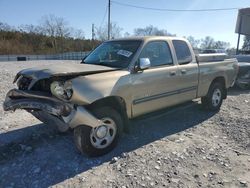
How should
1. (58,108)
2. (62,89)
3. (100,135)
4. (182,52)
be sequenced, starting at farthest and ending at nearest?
(182,52) < (100,135) < (62,89) < (58,108)

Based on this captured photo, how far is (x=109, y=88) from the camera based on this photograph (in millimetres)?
4223

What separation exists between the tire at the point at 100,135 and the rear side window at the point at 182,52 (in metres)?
2.15

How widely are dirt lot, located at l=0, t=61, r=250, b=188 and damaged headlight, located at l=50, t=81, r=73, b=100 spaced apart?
107cm

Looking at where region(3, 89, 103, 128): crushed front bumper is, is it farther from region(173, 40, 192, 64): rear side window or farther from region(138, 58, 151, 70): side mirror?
region(173, 40, 192, 64): rear side window

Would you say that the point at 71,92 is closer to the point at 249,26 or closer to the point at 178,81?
the point at 178,81

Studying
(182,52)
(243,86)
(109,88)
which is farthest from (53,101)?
(243,86)

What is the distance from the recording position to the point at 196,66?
6172 mm

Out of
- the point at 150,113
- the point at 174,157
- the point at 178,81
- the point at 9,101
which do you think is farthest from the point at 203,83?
the point at 9,101

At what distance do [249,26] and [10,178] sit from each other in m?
38.9

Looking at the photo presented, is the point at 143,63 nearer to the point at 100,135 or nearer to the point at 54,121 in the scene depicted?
the point at 100,135

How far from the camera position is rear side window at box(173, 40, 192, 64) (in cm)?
581

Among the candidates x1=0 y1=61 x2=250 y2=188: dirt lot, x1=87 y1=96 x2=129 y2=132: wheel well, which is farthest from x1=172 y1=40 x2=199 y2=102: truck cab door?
x1=87 y1=96 x2=129 y2=132: wheel well

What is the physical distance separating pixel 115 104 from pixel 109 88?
0.40m

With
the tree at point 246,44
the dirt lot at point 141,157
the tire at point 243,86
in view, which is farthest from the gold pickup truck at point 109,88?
the tree at point 246,44
